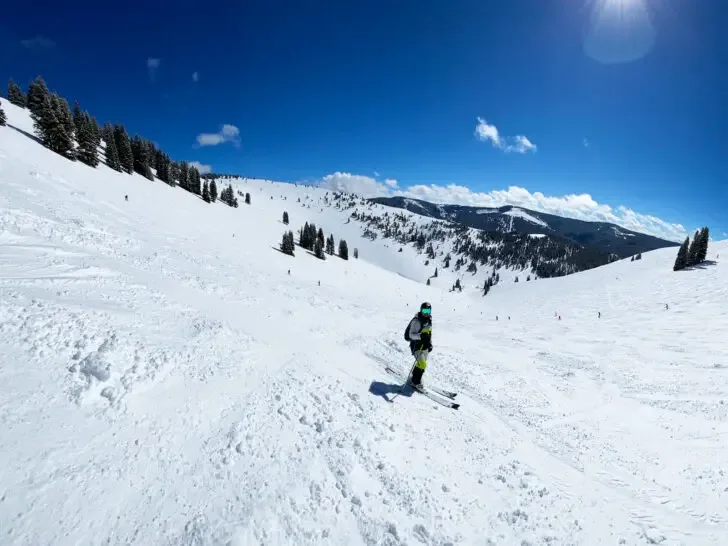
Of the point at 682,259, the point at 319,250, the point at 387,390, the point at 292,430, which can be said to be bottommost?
the point at 292,430

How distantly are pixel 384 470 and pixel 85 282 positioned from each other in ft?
45.6

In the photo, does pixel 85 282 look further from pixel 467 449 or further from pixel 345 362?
pixel 467 449

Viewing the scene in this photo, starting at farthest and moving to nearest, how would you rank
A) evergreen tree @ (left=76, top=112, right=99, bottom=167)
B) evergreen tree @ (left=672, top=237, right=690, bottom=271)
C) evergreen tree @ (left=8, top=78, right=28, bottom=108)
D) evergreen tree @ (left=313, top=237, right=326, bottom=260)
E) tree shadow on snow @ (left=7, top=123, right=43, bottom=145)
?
evergreen tree @ (left=313, top=237, right=326, bottom=260), evergreen tree @ (left=8, top=78, right=28, bottom=108), evergreen tree @ (left=672, top=237, right=690, bottom=271), evergreen tree @ (left=76, top=112, right=99, bottom=167), tree shadow on snow @ (left=7, top=123, right=43, bottom=145)

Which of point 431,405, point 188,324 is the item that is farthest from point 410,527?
point 188,324

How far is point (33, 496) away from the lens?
197 inches

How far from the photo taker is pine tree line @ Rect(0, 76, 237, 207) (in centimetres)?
4659

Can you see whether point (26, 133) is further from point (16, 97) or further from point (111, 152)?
point (16, 97)

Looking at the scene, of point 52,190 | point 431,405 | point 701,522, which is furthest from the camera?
point 52,190

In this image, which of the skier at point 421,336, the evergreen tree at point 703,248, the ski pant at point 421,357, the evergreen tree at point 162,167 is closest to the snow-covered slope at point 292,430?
the ski pant at point 421,357

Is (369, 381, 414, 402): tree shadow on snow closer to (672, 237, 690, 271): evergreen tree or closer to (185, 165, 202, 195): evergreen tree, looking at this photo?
(672, 237, 690, 271): evergreen tree

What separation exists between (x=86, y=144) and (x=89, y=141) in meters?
0.68

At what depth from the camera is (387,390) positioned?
34.9 ft

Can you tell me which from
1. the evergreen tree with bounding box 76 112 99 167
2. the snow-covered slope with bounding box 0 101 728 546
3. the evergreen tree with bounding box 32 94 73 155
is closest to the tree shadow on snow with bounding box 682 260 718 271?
the snow-covered slope with bounding box 0 101 728 546

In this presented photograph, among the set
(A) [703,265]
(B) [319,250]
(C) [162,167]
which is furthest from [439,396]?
(C) [162,167]
